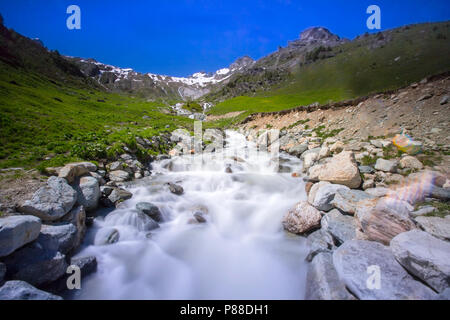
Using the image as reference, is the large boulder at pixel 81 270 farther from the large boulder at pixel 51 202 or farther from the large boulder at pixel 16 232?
the large boulder at pixel 51 202

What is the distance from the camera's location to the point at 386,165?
670cm

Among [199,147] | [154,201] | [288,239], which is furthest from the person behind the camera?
[199,147]

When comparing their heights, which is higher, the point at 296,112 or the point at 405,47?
the point at 405,47

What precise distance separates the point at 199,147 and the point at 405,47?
12346cm

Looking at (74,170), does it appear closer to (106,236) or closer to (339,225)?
(106,236)

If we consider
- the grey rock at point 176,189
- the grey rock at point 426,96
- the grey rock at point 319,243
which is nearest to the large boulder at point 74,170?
the grey rock at point 176,189

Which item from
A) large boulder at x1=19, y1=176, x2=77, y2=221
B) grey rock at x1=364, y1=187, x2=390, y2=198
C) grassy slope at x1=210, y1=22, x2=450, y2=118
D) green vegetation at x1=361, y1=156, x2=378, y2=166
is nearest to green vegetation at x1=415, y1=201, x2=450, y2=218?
grey rock at x1=364, y1=187, x2=390, y2=198

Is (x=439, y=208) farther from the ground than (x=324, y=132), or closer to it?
closer to it

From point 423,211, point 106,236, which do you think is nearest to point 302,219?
point 423,211

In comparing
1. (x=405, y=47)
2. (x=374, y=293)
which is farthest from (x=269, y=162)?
(x=405, y=47)

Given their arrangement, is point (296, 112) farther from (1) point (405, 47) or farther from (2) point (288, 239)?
(1) point (405, 47)

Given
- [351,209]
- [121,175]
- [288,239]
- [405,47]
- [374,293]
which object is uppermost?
[405,47]

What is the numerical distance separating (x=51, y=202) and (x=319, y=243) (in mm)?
7688
